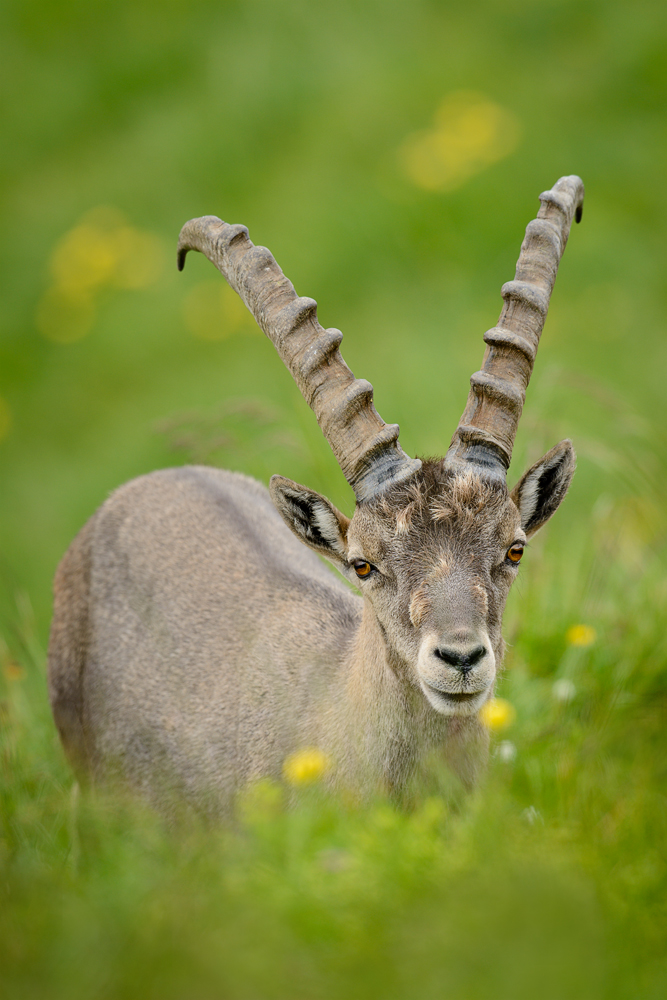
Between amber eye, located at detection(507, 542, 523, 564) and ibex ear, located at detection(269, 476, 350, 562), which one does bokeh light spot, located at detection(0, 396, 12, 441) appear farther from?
amber eye, located at detection(507, 542, 523, 564)

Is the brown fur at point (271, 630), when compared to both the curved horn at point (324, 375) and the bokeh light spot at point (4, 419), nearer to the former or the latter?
the curved horn at point (324, 375)

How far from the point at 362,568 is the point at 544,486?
1.23 m

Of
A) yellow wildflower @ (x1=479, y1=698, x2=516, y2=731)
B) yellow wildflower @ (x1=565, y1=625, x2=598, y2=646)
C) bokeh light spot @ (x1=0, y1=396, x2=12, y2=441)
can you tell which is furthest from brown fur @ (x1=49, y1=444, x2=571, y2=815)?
bokeh light spot @ (x1=0, y1=396, x2=12, y2=441)

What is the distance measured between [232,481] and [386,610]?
301 cm

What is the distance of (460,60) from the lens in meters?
A: 23.0

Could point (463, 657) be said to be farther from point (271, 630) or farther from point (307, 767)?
point (271, 630)

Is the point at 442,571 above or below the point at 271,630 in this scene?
above

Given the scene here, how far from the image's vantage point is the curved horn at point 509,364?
497cm

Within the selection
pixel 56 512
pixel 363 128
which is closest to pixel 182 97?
pixel 363 128

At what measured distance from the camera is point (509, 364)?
16.8 feet

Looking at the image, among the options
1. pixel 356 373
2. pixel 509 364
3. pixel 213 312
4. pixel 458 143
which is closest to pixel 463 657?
pixel 509 364

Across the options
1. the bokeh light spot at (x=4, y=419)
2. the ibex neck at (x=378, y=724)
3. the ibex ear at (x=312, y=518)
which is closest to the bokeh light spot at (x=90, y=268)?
the bokeh light spot at (x=4, y=419)

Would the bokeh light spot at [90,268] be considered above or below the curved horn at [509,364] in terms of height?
above

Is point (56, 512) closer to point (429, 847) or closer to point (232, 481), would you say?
point (232, 481)
